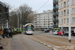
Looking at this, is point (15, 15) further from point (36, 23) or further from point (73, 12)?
point (36, 23)

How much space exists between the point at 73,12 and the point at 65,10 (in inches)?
180

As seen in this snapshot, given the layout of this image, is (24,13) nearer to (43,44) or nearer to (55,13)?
(55,13)

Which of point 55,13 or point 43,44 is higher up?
point 55,13

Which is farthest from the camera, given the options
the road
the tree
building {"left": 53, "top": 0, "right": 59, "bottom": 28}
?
building {"left": 53, "top": 0, "right": 59, "bottom": 28}

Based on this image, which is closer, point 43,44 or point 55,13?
point 43,44

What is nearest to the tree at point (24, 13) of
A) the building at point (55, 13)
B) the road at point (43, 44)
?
the building at point (55, 13)

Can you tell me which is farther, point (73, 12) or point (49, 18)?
point (49, 18)

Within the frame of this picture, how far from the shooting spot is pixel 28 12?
6391 cm

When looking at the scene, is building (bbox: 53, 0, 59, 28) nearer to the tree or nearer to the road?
the tree

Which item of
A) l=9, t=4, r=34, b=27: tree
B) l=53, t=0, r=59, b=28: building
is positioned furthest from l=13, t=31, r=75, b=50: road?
l=53, t=0, r=59, b=28: building

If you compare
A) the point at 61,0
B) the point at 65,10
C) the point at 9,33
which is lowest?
the point at 9,33

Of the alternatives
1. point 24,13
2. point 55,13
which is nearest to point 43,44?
point 24,13

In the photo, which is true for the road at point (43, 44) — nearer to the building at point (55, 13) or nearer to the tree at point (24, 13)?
the tree at point (24, 13)

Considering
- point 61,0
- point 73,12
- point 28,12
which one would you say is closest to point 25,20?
point 28,12
